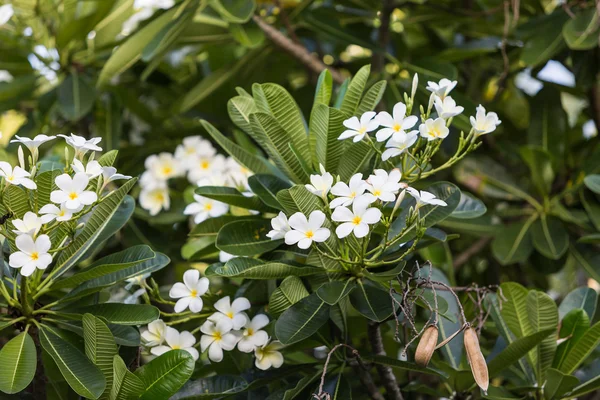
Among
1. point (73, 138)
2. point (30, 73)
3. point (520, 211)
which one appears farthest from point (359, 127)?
point (30, 73)

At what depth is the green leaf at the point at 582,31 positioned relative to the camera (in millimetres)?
1473

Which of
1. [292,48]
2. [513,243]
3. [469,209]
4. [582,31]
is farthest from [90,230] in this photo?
[582,31]

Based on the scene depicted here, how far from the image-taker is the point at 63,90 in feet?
5.27

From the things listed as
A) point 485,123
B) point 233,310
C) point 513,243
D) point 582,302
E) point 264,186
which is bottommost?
point 513,243

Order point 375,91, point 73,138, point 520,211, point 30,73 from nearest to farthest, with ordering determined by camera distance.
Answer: point 73,138 → point 375,91 → point 520,211 → point 30,73

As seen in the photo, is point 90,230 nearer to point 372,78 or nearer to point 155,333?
point 155,333

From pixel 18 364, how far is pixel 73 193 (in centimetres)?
22

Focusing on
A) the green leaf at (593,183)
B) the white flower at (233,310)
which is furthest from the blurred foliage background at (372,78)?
the white flower at (233,310)

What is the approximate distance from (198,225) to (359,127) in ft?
1.20

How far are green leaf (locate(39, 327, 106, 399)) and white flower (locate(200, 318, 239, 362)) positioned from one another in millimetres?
172

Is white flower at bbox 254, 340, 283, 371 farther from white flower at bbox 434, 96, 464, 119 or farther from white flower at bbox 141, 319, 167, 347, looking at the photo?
white flower at bbox 434, 96, 464, 119

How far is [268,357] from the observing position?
1.02m

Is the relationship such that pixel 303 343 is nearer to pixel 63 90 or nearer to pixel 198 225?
pixel 198 225

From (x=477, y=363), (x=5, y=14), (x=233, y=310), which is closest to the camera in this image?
(x=477, y=363)
